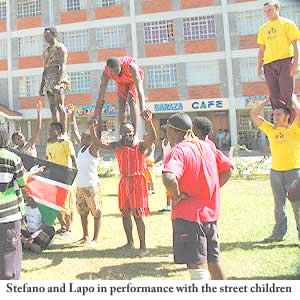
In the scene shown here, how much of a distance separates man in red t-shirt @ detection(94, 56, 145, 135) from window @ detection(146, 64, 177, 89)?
767 inches

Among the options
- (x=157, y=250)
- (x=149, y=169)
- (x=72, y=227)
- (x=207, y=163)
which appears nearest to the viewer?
(x=207, y=163)

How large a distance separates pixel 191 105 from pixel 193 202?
21335 millimetres

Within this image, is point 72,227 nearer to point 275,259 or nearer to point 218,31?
point 275,259

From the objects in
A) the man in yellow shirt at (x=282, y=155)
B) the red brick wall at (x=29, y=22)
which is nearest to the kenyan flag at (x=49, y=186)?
the man in yellow shirt at (x=282, y=155)

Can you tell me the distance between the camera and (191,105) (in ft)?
79.8

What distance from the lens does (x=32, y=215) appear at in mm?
5512

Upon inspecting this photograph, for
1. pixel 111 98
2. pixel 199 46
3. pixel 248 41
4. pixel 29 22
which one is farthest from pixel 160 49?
pixel 29 22

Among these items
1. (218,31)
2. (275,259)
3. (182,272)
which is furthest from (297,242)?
(218,31)

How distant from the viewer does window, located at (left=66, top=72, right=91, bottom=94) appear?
25.6 metres

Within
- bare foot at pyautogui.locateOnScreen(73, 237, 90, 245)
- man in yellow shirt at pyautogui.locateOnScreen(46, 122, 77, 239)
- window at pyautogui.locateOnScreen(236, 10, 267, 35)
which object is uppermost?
window at pyautogui.locateOnScreen(236, 10, 267, 35)

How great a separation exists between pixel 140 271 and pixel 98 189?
1.49 meters

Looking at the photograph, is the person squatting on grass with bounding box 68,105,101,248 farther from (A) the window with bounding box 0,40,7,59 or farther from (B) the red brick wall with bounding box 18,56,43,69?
(A) the window with bounding box 0,40,7,59

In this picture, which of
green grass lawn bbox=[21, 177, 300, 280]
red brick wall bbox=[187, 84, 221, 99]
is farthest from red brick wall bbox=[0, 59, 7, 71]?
green grass lawn bbox=[21, 177, 300, 280]

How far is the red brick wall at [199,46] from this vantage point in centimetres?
2389
